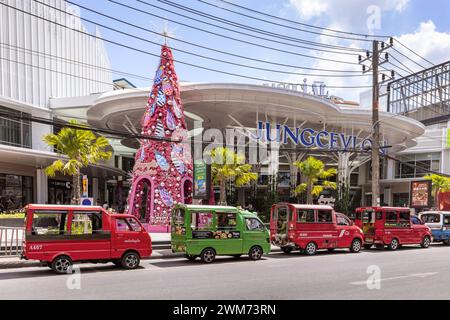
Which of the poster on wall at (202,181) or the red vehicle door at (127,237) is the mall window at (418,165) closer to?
the poster on wall at (202,181)

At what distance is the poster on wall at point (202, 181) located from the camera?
21406mm

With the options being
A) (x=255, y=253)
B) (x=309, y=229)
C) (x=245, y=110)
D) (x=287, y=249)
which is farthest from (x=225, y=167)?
(x=255, y=253)

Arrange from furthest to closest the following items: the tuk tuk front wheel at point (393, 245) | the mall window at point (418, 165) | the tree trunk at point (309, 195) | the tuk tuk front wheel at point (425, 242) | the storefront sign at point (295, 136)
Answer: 1. the mall window at point (418, 165)
2. the tree trunk at point (309, 195)
3. the storefront sign at point (295, 136)
4. the tuk tuk front wheel at point (425, 242)
5. the tuk tuk front wheel at point (393, 245)

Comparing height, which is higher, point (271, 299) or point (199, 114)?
point (199, 114)

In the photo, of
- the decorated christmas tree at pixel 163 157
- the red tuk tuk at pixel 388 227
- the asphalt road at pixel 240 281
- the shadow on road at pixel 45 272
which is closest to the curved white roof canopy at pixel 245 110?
the decorated christmas tree at pixel 163 157

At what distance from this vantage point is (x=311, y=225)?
17297mm

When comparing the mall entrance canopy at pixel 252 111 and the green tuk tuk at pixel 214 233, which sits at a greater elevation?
the mall entrance canopy at pixel 252 111

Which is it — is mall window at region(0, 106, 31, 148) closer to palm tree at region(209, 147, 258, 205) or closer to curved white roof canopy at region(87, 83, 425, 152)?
curved white roof canopy at region(87, 83, 425, 152)

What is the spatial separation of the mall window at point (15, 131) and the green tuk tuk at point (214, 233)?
2311 cm

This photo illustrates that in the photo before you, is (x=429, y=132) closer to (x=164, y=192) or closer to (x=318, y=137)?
(x=318, y=137)

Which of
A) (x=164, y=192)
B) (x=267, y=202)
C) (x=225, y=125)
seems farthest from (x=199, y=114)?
(x=164, y=192)

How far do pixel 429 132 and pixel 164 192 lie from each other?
44.3 metres

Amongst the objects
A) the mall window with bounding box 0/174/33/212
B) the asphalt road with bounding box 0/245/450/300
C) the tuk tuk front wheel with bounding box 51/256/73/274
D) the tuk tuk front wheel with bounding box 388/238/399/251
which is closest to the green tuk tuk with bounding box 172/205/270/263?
the asphalt road with bounding box 0/245/450/300

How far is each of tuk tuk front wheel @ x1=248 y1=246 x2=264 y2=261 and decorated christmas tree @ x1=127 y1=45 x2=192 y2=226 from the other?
30.3 feet
